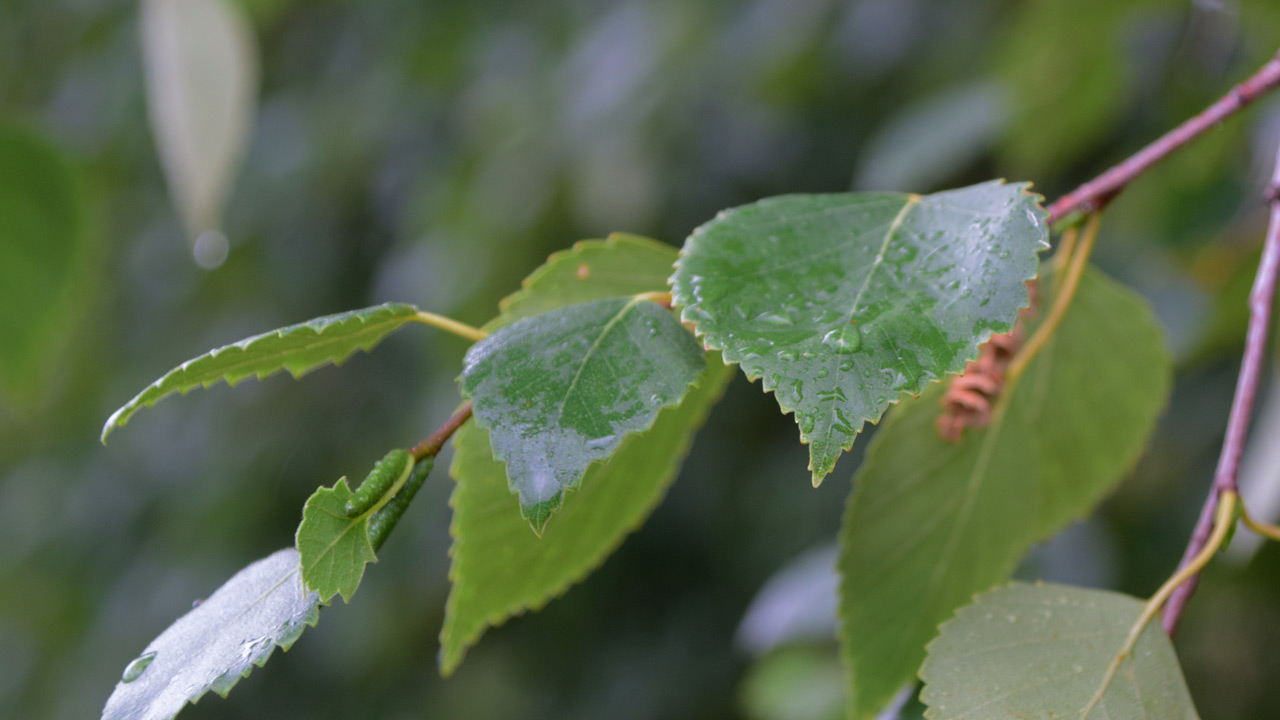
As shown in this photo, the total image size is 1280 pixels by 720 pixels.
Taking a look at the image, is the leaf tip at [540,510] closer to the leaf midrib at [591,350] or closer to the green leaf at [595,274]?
the leaf midrib at [591,350]

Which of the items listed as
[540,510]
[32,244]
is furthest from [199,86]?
[540,510]

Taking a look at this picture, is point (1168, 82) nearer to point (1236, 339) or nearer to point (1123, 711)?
point (1236, 339)

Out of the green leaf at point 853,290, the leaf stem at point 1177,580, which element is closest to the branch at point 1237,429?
the leaf stem at point 1177,580

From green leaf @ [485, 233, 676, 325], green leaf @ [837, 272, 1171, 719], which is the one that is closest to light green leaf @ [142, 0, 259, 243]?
green leaf @ [485, 233, 676, 325]

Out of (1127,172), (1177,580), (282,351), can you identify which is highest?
(282,351)

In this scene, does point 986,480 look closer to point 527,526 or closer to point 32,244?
point 527,526

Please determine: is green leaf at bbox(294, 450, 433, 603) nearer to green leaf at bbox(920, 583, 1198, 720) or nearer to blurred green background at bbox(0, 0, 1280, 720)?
green leaf at bbox(920, 583, 1198, 720)
